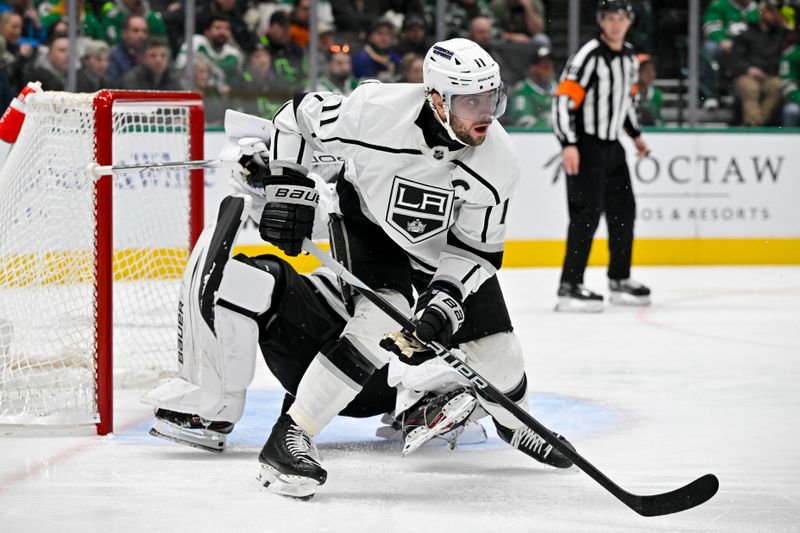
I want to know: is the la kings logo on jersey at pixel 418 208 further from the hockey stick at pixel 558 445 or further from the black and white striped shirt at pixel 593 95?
the black and white striped shirt at pixel 593 95

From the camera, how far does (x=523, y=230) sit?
264 inches

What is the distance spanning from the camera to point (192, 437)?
2.91 m

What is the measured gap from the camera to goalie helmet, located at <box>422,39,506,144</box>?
8.43ft

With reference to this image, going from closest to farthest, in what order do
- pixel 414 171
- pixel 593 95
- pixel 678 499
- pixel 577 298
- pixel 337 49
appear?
1. pixel 678 499
2. pixel 414 171
3. pixel 577 298
4. pixel 593 95
5. pixel 337 49

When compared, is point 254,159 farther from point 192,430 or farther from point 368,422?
point 368,422

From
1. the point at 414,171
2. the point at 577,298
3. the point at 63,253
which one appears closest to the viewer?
the point at 414,171

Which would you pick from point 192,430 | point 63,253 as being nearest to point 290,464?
point 192,430

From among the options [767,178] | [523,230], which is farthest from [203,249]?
[767,178]

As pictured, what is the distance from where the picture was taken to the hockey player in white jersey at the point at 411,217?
258cm

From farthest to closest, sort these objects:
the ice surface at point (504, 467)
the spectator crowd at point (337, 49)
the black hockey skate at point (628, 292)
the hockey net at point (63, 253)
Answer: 1. the spectator crowd at point (337, 49)
2. the black hockey skate at point (628, 292)
3. the hockey net at point (63, 253)
4. the ice surface at point (504, 467)

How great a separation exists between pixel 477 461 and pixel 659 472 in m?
0.40

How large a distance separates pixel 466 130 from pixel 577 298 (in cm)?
289

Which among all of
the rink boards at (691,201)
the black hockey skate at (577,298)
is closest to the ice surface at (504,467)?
the black hockey skate at (577,298)

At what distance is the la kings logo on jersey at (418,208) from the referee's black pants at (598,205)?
272cm
